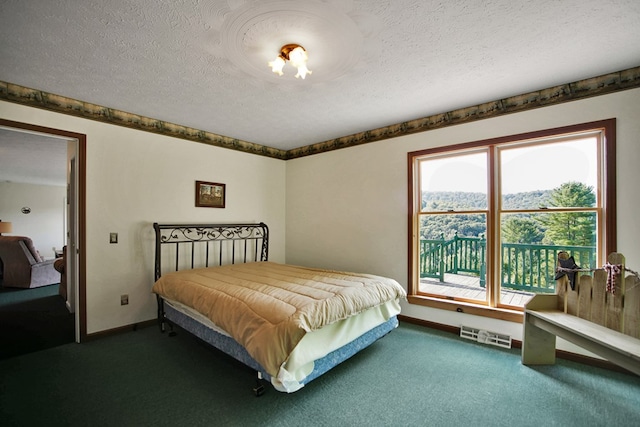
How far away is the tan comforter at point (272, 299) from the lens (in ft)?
5.80

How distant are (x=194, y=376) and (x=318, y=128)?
10.2 feet

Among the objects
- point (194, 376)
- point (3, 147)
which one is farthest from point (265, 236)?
point (3, 147)

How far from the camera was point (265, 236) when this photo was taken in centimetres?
452

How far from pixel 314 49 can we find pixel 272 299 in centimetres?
188

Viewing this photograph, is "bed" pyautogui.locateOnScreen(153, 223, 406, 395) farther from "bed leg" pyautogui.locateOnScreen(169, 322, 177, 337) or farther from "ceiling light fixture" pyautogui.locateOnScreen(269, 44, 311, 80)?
"ceiling light fixture" pyautogui.locateOnScreen(269, 44, 311, 80)

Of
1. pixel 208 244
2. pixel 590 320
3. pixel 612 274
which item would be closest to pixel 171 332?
pixel 208 244

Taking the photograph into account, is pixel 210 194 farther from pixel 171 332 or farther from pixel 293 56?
pixel 293 56

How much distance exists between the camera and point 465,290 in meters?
3.31

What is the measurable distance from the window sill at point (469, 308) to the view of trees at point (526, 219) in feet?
2.45

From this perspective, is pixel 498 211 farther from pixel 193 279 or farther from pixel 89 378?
pixel 89 378

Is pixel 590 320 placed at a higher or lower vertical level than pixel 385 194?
lower

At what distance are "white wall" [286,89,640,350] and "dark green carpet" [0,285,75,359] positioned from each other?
3.09 meters

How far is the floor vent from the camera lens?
9.06 ft

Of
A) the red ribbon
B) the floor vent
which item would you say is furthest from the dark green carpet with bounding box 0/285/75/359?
the red ribbon
